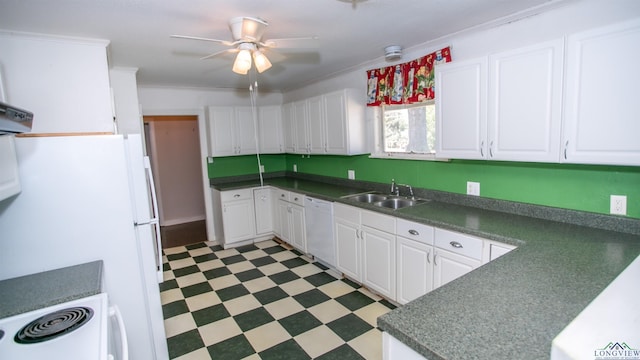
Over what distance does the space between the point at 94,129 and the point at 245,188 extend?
2.16 m

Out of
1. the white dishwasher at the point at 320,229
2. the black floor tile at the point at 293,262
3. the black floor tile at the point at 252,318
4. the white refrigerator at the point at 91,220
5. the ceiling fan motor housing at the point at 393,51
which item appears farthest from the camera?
the black floor tile at the point at 293,262

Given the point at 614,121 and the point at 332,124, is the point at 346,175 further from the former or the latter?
the point at 614,121

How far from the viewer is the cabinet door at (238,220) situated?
14.3 feet

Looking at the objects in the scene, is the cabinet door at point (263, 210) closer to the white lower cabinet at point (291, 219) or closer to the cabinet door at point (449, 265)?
the white lower cabinet at point (291, 219)

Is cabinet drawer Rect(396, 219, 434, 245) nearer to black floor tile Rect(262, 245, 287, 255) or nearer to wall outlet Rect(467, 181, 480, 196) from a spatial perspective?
wall outlet Rect(467, 181, 480, 196)

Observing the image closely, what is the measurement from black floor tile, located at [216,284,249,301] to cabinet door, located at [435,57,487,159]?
7.49 ft

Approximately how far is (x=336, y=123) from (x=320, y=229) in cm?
125

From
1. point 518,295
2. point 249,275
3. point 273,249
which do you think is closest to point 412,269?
point 518,295

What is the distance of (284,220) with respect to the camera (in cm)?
434

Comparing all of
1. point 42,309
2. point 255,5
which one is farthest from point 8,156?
point 255,5

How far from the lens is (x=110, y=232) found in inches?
73.9

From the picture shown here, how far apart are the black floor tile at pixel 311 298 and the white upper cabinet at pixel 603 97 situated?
219cm

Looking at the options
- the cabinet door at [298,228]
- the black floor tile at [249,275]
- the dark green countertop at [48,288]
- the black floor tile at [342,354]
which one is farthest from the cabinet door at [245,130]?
the black floor tile at [342,354]

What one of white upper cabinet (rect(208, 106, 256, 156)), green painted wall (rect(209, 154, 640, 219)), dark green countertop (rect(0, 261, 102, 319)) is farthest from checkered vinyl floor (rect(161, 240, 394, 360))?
white upper cabinet (rect(208, 106, 256, 156))
